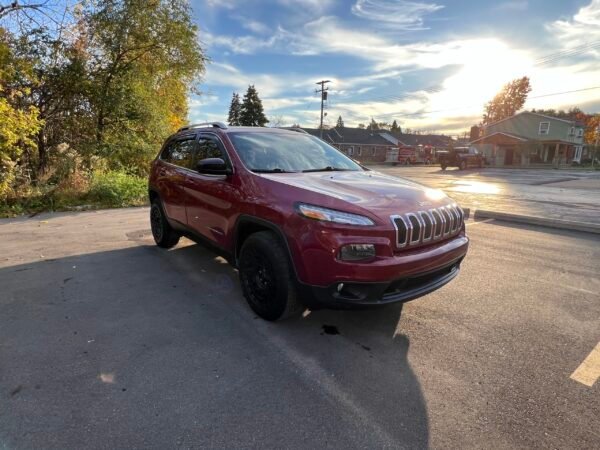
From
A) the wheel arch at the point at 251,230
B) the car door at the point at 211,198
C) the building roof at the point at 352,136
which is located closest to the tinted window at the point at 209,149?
the car door at the point at 211,198

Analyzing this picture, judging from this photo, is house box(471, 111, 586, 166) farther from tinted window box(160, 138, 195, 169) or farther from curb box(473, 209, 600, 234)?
tinted window box(160, 138, 195, 169)

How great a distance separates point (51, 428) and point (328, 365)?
1.68 meters

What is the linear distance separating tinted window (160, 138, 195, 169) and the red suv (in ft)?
1.26

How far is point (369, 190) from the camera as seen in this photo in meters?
3.04

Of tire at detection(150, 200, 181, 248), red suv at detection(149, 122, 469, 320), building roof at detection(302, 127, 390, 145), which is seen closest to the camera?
red suv at detection(149, 122, 469, 320)

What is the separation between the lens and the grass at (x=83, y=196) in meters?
8.59

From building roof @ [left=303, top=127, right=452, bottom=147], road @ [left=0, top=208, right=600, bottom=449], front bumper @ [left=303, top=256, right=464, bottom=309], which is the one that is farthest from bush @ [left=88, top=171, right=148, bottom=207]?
building roof @ [left=303, top=127, right=452, bottom=147]

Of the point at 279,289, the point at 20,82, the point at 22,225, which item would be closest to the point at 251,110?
the point at 20,82

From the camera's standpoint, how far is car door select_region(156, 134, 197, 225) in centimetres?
454

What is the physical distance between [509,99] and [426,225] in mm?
83503

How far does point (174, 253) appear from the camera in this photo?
17.4 feet

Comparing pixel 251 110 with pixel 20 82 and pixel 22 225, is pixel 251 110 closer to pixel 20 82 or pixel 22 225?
pixel 20 82

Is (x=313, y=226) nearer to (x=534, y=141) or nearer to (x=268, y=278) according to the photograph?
(x=268, y=278)

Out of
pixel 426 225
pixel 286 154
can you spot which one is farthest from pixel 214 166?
pixel 426 225
